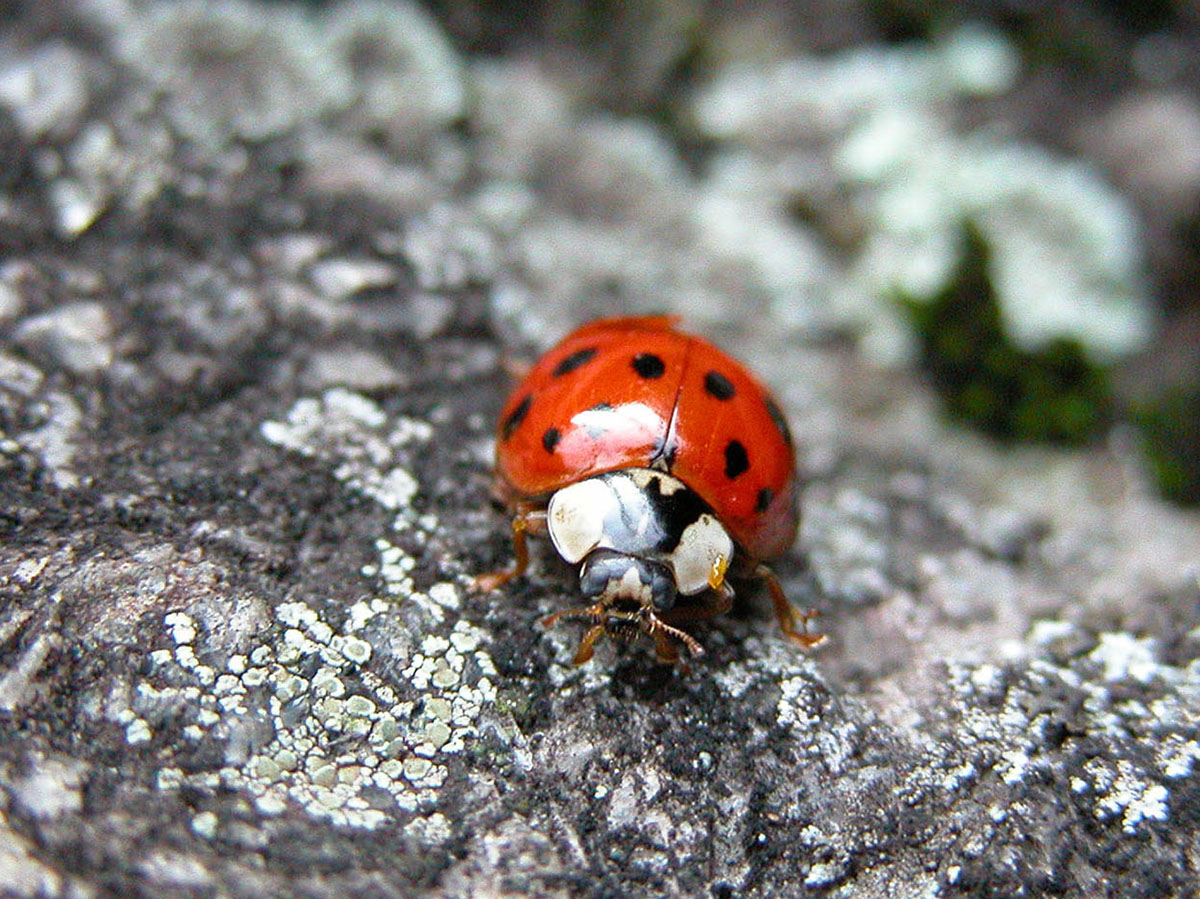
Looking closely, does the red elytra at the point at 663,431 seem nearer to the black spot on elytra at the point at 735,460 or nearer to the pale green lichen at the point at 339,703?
the black spot on elytra at the point at 735,460

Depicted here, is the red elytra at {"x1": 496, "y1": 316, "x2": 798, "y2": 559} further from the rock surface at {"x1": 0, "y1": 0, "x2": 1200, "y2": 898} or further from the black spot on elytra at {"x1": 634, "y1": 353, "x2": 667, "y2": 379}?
the rock surface at {"x1": 0, "y1": 0, "x2": 1200, "y2": 898}

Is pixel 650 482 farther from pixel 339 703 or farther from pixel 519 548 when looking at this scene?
pixel 339 703

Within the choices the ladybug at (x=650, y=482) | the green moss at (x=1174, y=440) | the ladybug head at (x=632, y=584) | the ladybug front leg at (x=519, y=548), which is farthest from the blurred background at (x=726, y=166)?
the ladybug head at (x=632, y=584)

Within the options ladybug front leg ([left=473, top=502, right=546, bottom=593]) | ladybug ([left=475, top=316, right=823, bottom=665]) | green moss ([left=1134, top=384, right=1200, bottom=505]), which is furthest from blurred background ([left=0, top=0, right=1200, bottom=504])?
ladybug front leg ([left=473, top=502, right=546, bottom=593])

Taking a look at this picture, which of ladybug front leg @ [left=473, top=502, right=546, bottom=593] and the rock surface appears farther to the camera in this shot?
ladybug front leg @ [left=473, top=502, right=546, bottom=593]

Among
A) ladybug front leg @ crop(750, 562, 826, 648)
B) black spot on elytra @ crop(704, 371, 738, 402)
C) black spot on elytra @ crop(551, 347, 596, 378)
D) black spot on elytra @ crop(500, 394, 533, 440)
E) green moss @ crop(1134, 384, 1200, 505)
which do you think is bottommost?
green moss @ crop(1134, 384, 1200, 505)

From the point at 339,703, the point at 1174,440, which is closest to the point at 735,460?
the point at 339,703

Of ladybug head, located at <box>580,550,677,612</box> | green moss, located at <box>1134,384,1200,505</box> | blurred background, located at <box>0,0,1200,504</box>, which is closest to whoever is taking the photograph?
ladybug head, located at <box>580,550,677,612</box>

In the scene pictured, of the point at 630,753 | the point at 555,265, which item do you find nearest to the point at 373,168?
the point at 555,265
